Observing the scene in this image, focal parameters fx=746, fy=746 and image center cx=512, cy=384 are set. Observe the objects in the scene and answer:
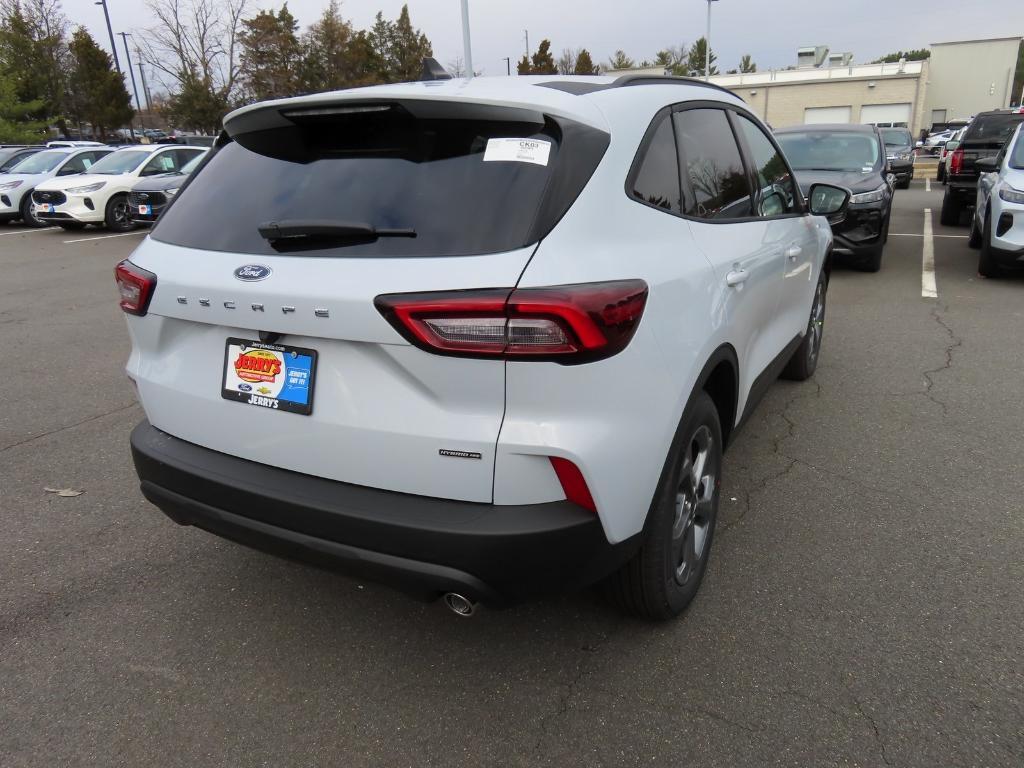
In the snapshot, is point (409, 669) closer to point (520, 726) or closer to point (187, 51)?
point (520, 726)

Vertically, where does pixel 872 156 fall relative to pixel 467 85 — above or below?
below

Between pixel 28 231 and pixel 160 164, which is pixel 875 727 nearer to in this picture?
pixel 160 164

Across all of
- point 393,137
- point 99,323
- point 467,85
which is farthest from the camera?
point 99,323

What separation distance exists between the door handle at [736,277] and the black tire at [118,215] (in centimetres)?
1520

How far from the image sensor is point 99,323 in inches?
287

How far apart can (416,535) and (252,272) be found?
0.87 meters

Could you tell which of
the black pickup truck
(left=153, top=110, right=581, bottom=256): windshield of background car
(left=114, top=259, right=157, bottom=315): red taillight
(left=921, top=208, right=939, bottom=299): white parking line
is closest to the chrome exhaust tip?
(left=153, top=110, right=581, bottom=256): windshield of background car

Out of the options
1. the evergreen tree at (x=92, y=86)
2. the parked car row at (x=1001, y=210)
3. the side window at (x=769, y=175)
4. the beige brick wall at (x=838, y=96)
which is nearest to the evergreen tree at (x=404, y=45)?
the evergreen tree at (x=92, y=86)

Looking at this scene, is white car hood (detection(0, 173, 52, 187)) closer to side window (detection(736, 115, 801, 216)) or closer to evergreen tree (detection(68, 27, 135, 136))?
side window (detection(736, 115, 801, 216))

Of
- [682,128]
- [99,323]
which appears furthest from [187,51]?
[682,128]

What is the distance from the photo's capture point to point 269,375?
6.98 feet

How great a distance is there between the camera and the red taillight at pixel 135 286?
92.7 inches

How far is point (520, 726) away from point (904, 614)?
1453 mm

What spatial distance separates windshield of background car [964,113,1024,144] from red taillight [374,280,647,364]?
14.5 metres
